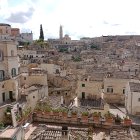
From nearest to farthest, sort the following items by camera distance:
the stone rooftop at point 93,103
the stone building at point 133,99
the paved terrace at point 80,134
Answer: the paved terrace at point 80,134 → the stone building at point 133,99 → the stone rooftop at point 93,103

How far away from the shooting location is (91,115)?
83.2 feet

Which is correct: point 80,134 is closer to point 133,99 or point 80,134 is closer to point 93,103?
point 133,99

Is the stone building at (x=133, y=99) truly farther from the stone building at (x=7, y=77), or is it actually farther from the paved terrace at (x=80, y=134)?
the stone building at (x=7, y=77)

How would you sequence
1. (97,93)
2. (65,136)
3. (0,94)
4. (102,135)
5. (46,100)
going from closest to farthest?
(65,136), (102,135), (0,94), (46,100), (97,93)

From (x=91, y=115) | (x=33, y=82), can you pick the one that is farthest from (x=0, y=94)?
(x=91, y=115)

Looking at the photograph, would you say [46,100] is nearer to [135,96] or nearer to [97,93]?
[97,93]

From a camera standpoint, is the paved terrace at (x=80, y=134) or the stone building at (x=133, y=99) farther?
the stone building at (x=133, y=99)

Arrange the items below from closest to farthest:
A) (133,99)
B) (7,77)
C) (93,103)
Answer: (133,99) < (7,77) < (93,103)

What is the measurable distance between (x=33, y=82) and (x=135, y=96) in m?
14.3

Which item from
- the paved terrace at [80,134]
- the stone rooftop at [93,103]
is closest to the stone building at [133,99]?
the stone rooftop at [93,103]

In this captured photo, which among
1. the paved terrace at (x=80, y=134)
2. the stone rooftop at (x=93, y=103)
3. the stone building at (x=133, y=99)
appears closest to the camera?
the paved terrace at (x=80, y=134)

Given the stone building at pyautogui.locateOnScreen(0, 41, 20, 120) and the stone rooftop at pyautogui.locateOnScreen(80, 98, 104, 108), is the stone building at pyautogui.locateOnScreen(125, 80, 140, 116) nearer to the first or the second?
the stone rooftop at pyautogui.locateOnScreen(80, 98, 104, 108)

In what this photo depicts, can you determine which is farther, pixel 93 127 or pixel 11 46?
pixel 11 46

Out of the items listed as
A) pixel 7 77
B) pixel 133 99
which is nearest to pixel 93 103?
pixel 133 99
